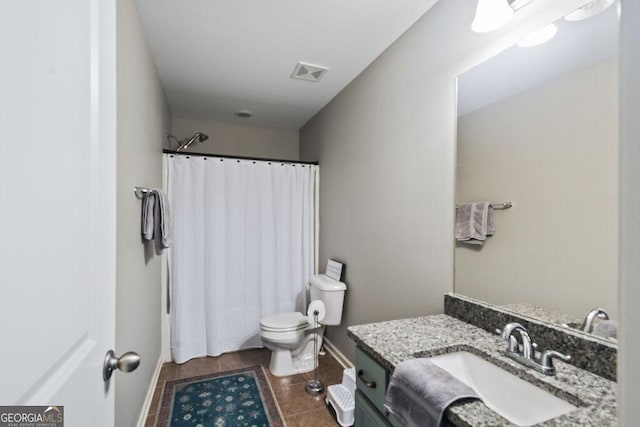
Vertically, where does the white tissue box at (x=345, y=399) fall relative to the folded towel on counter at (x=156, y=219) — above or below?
below

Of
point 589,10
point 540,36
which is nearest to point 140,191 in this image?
point 540,36

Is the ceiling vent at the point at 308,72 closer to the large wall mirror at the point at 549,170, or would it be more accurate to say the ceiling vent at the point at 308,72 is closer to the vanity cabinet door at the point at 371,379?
the large wall mirror at the point at 549,170

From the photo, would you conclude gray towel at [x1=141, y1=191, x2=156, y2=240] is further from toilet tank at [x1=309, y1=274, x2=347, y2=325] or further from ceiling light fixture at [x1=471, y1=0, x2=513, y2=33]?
ceiling light fixture at [x1=471, y1=0, x2=513, y2=33]

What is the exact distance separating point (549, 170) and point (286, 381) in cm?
221

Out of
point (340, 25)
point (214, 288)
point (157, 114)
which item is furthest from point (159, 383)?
Result: point (340, 25)

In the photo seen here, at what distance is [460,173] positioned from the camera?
4.68 feet

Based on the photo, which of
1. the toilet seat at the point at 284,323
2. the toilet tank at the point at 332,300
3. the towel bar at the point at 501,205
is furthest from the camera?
the toilet tank at the point at 332,300

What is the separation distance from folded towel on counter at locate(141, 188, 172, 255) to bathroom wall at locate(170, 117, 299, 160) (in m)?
1.78

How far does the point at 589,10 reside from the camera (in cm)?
98

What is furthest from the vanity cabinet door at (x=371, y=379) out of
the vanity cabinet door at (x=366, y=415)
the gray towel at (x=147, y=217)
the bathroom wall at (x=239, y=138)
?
the bathroom wall at (x=239, y=138)

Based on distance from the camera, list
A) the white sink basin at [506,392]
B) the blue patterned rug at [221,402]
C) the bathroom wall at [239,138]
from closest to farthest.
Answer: the white sink basin at [506,392] → the blue patterned rug at [221,402] → the bathroom wall at [239,138]

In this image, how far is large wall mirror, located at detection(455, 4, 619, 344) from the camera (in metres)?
0.92

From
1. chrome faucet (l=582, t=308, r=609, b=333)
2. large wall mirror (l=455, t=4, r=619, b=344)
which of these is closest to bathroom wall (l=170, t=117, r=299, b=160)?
large wall mirror (l=455, t=4, r=619, b=344)

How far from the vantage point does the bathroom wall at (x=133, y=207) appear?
131 cm
